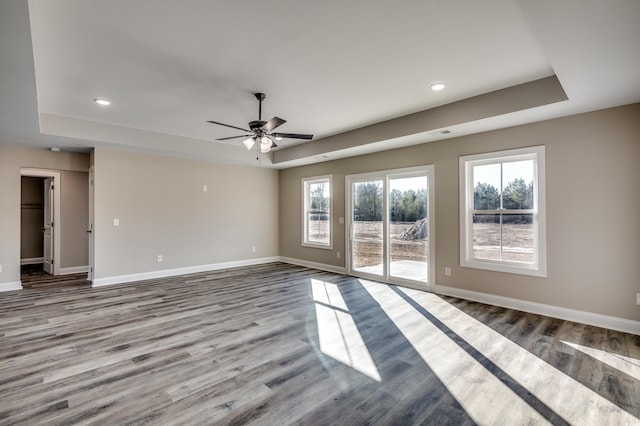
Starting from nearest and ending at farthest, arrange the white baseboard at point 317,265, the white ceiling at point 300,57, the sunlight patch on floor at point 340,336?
the white ceiling at point 300,57 < the sunlight patch on floor at point 340,336 < the white baseboard at point 317,265

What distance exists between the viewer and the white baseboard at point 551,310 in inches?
139

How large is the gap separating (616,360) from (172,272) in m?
6.85

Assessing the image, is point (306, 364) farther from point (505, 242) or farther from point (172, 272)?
point (172, 272)

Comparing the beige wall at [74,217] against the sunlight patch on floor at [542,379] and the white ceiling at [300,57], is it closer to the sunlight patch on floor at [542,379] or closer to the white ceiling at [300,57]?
the white ceiling at [300,57]

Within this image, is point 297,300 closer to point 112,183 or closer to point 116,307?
point 116,307

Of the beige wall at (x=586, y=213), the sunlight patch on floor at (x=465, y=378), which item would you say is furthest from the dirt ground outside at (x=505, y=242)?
the sunlight patch on floor at (x=465, y=378)

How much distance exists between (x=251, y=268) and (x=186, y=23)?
5.67m

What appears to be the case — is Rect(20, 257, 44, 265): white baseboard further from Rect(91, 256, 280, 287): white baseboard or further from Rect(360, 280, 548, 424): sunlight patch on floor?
Rect(360, 280, 548, 424): sunlight patch on floor

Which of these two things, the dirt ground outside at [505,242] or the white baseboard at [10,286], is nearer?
the dirt ground outside at [505,242]

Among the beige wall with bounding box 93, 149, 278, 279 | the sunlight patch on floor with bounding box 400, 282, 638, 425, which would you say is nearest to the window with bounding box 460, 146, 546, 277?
the sunlight patch on floor with bounding box 400, 282, 638, 425

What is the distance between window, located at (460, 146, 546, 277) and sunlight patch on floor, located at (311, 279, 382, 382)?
84.6 inches

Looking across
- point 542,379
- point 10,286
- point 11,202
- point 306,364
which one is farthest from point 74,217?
point 542,379

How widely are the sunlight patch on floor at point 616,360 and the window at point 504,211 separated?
3.96 feet

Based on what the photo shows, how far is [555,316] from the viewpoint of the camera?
13.1 ft
